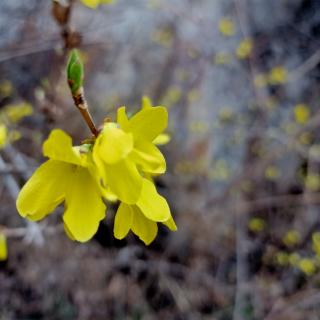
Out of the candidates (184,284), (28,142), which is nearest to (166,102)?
(28,142)

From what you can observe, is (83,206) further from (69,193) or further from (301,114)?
(301,114)

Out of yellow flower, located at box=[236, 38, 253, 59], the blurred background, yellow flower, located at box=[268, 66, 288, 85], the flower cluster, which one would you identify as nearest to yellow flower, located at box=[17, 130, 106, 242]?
the flower cluster

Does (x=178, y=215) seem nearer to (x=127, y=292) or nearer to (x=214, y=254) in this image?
(x=214, y=254)

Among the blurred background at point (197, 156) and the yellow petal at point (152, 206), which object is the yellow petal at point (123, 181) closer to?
the yellow petal at point (152, 206)

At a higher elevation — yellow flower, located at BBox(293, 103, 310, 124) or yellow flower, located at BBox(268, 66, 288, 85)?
yellow flower, located at BBox(268, 66, 288, 85)

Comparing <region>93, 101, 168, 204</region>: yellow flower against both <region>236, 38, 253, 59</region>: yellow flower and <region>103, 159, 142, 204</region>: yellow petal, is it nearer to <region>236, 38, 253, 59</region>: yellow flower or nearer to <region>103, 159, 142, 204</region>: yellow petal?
<region>103, 159, 142, 204</region>: yellow petal

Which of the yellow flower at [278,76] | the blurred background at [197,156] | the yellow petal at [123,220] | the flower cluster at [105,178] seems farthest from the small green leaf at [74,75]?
the yellow flower at [278,76]
